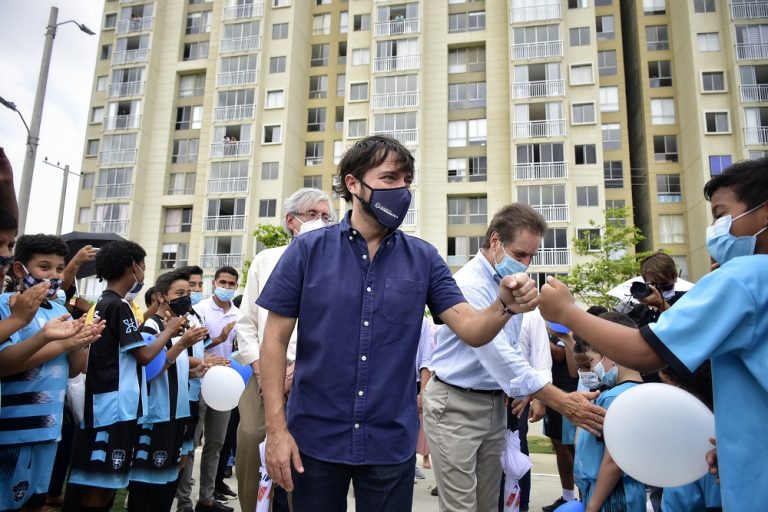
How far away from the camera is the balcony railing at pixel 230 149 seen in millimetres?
39719

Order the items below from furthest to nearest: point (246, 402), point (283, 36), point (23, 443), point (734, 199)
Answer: point (283, 36) < point (246, 402) < point (23, 443) < point (734, 199)

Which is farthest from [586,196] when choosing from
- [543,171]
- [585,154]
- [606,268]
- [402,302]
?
[402,302]

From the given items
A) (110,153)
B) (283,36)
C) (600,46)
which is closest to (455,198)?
(600,46)

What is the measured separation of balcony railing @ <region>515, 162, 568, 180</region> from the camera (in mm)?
34469

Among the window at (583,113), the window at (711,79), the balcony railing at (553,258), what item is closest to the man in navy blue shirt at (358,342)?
the balcony railing at (553,258)

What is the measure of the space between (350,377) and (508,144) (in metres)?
35.9

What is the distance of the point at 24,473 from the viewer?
352 cm

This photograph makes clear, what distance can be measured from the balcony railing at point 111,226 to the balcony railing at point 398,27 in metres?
23.3

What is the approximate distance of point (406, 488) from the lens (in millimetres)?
2398

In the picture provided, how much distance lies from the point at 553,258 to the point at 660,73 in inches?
641

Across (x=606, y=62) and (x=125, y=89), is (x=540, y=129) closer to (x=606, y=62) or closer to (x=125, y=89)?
(x=606, y=62)

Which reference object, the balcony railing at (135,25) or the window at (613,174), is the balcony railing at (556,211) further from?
the balcony railing at (135,25)

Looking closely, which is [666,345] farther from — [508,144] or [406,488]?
[508,144]

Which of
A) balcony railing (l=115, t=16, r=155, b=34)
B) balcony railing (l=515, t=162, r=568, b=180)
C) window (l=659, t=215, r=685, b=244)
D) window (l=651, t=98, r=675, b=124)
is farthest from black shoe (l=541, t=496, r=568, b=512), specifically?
balcony railing (l=115, t=16, r=155, b=34)
